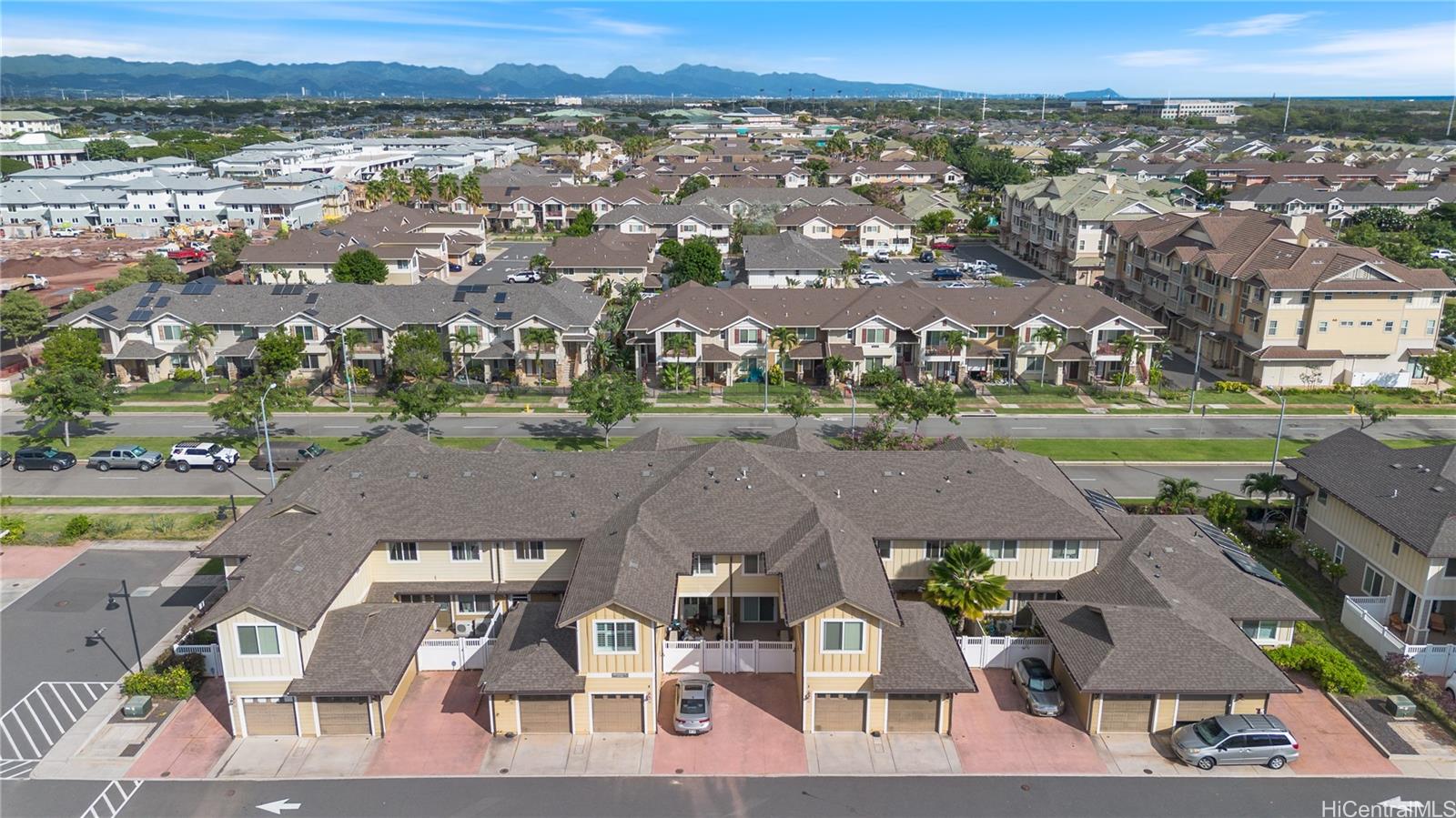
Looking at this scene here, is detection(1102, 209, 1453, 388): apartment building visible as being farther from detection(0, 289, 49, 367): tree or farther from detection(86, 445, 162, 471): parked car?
detection(0, 289, 49, 367): tree

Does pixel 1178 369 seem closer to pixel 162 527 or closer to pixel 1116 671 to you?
pixel 1116 671

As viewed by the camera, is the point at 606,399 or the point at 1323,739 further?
the point at 606,399

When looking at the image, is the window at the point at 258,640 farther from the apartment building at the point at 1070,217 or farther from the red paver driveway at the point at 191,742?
the apartment building at the point at 1070,217

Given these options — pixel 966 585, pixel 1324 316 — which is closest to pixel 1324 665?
pixel 966 585

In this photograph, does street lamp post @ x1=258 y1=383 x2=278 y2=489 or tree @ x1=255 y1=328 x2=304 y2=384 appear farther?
tree @ x1=255 y1=328 x2=304 y2=384

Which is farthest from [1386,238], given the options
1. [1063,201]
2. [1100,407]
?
[1100,407]

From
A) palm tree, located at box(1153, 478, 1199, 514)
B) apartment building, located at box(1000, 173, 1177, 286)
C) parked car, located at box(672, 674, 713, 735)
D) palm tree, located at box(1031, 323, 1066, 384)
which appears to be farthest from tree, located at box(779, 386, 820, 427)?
apartment building, located at box(1000, 173, 1177, 286)

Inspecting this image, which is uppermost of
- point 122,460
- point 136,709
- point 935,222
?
point 935,222

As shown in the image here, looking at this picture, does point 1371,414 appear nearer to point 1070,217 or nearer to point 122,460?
point 1070,217
